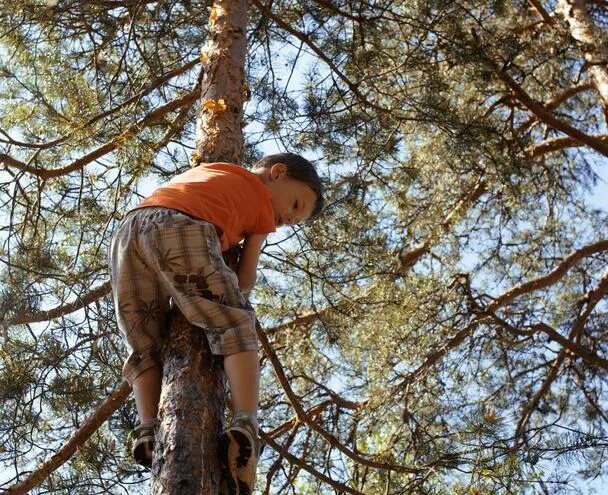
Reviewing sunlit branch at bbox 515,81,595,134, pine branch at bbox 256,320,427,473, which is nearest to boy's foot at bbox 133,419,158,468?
pine branch at bbox 256,320,427,473

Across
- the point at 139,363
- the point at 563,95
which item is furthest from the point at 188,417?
the point at 563,95

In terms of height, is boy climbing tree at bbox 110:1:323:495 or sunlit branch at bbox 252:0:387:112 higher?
sunlit branch at bbox 252:0:387:112

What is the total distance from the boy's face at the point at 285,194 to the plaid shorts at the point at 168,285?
348 millimetres

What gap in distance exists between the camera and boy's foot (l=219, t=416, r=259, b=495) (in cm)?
157

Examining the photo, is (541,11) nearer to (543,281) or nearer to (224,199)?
(543,281)

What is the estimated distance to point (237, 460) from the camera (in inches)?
62.2

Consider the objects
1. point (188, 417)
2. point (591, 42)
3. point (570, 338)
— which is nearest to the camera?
point (188, 417)

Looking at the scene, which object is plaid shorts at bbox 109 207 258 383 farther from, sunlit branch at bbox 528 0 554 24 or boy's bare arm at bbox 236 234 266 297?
sunlit branch at bbox 528 0 554 24

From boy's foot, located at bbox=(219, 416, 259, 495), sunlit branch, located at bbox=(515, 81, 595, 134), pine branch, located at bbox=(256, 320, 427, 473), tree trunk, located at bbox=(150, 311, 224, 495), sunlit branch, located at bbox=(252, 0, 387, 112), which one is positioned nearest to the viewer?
tree trunk, located at bbox=(150, 311, 224, 495)

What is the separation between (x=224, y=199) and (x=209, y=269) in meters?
0.26

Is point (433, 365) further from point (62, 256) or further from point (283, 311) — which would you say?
point (62, 256)

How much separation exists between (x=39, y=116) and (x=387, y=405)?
1.95 meters

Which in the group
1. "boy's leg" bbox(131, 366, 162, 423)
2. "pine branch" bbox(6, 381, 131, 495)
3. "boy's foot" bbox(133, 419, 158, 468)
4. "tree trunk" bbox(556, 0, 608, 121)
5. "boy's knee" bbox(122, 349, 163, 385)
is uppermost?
"tree trunk" bbox(556, 0, 608, 121)

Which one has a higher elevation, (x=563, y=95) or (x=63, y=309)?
(x=563, y=95)
